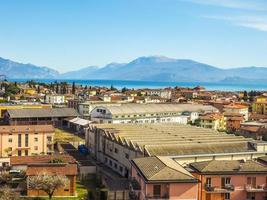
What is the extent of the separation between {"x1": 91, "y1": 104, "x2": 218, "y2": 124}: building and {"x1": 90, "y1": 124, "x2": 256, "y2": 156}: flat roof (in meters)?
13.1

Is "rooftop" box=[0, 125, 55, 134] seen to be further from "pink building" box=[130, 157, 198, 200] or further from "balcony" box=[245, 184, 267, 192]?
"balcony" box=[245, 184, 267, 192]

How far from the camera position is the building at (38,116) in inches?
1831

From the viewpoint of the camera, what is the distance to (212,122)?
53.8 meters

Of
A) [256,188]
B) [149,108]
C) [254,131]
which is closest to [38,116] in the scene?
[149,108]

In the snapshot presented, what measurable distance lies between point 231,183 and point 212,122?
113 ft

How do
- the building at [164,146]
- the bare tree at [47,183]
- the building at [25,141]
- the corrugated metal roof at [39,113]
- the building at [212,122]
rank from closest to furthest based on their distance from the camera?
the bare tree at [47,183] → the building at [164,146] → the building at [25,141] → the corrugated metal roof at [39,113] → the building at [212,122]

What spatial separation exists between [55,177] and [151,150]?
657 centimetres

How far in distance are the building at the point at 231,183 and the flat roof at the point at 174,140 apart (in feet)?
20.2

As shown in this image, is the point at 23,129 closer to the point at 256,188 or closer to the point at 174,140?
the point at 174,140

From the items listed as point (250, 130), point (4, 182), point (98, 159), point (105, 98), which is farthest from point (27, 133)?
point (105, 98)

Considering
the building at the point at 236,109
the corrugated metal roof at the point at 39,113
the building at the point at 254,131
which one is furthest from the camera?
the building at the point at 236,109

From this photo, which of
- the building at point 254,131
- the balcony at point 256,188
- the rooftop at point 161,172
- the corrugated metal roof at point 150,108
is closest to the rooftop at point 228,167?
the balcony at point 256,188

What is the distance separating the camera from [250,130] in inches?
1820

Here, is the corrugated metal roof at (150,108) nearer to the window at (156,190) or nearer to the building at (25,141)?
the building at (25,141)
